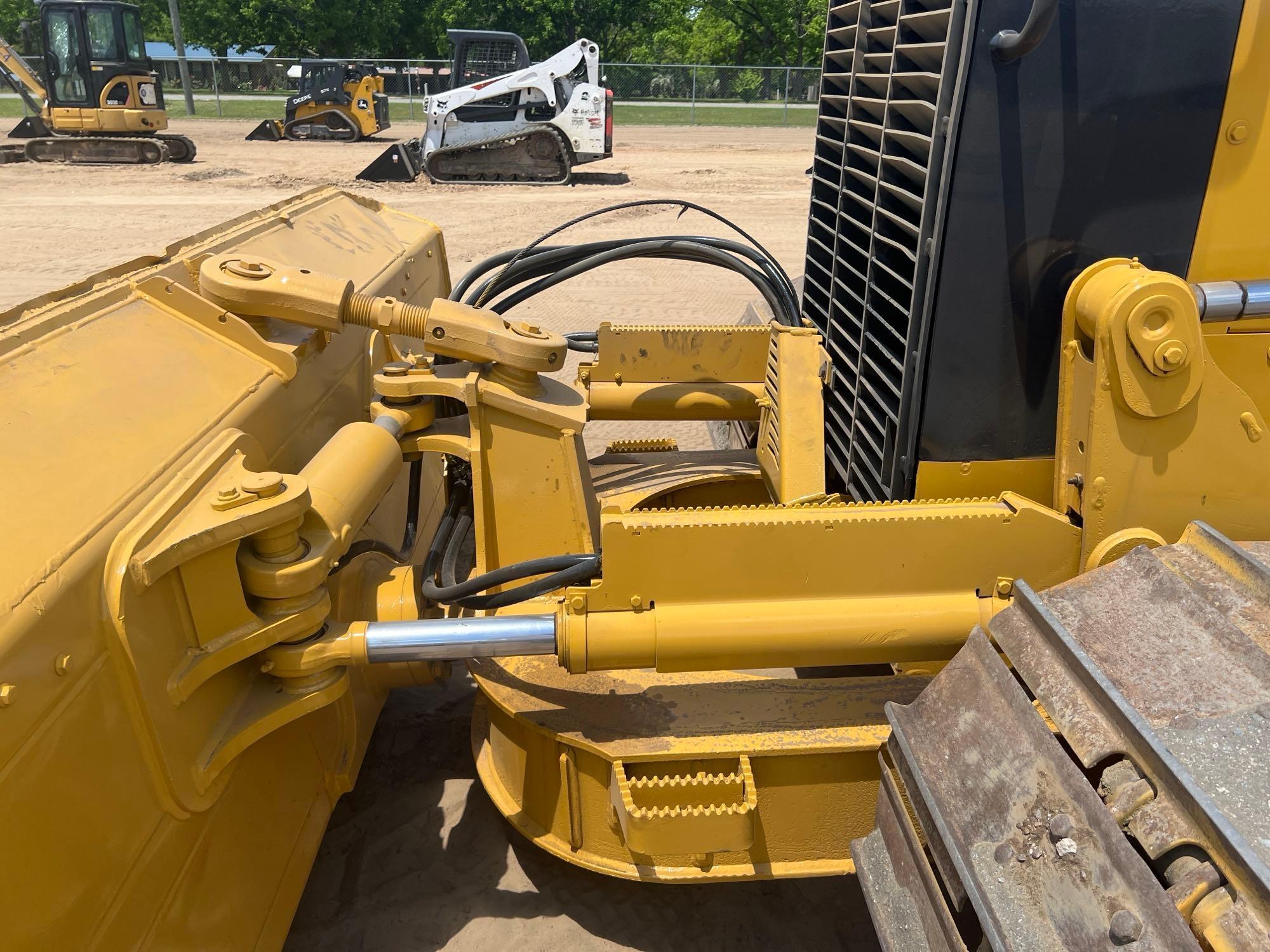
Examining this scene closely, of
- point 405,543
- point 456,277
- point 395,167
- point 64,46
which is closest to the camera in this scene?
point 405,543

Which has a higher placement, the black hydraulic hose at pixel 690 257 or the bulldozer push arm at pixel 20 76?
the bulldozer push arm at pixel 20 76

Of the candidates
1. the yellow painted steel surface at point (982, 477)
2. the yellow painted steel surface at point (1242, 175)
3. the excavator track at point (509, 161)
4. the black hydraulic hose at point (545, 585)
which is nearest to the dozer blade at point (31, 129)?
the excavator track at point (509, 161)

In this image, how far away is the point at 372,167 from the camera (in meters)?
14.2

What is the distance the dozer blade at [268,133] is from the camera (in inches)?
758

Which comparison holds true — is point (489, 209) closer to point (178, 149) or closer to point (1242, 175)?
point (178, 149)

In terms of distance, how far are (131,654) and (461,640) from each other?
632 millimetres

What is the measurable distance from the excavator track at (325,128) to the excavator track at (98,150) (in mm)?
4122

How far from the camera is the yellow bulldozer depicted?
1434 mm

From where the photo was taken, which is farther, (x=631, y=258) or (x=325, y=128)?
(x=325, y=128)

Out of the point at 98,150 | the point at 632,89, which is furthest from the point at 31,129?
the point at 632,89

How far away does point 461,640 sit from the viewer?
1978 mm

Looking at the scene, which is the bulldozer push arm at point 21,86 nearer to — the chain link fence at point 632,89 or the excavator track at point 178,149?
the excavator track at point 178,149

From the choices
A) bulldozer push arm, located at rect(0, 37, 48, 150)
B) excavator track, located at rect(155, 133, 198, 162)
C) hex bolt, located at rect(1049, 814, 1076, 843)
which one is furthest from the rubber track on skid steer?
bulldozer push arm, located at rect(0, 37, 48, 150)

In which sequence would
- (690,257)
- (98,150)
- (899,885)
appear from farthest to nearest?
(98,150), (690,257), (899,885)
